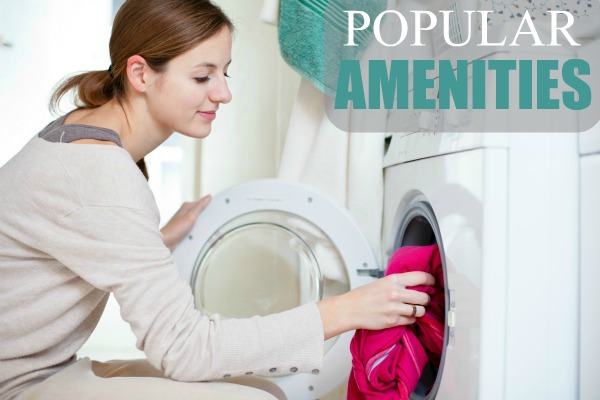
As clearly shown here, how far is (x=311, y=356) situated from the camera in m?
1.00

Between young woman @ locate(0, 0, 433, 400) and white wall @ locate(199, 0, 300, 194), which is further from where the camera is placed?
white wall @ locate(199, 0, 300, 194)

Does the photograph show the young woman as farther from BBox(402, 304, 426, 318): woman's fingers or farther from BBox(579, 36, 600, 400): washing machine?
BBox(579, 36, 600, 400): washing machine

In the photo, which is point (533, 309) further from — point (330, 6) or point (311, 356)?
point (330, 6)

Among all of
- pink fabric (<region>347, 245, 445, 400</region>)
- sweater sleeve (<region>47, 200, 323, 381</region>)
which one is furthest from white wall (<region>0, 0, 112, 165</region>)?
pink fabric (<region>347, 245, 445, 400</region>)

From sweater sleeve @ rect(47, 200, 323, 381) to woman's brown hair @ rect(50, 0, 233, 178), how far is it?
30 centimetres

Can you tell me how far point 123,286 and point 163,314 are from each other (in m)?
0.07

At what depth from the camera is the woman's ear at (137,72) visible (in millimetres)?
1129

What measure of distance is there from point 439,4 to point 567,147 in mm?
522

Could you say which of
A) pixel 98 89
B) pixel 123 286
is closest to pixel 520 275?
pixel 123 286

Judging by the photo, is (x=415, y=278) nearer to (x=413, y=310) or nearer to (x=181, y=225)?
(x=413, y=310)

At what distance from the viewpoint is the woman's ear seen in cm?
113

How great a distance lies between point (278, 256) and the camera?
1.56 m

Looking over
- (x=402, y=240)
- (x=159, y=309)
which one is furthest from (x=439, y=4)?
(x=159, y=309)

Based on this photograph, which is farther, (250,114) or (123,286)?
(250,114)
